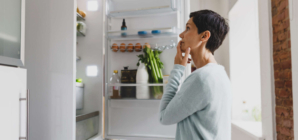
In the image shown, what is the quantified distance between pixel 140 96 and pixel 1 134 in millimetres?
1065

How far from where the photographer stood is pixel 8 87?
0.92 m

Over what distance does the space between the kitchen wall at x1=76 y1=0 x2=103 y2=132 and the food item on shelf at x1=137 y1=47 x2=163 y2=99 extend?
37cm

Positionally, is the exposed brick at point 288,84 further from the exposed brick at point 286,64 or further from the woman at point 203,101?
the woman at point 203,101

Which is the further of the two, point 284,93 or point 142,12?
point 142,12

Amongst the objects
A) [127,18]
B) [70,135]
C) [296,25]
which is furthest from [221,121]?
[127,18]

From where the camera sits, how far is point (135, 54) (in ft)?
6.36

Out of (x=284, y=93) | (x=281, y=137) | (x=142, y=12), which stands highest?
(x=142, y=12)

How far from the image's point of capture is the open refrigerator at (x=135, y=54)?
185 centimetres

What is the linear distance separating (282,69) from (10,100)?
54.1 inches

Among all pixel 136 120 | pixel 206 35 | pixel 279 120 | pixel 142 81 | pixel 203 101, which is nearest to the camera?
pixel 203 101

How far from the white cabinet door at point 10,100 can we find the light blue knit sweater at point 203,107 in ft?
1.89

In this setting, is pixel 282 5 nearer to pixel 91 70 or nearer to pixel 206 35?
pixel 206 35

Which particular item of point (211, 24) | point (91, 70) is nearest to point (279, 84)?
point (211, 24)

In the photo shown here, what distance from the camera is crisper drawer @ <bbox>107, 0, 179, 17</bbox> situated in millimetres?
1783
